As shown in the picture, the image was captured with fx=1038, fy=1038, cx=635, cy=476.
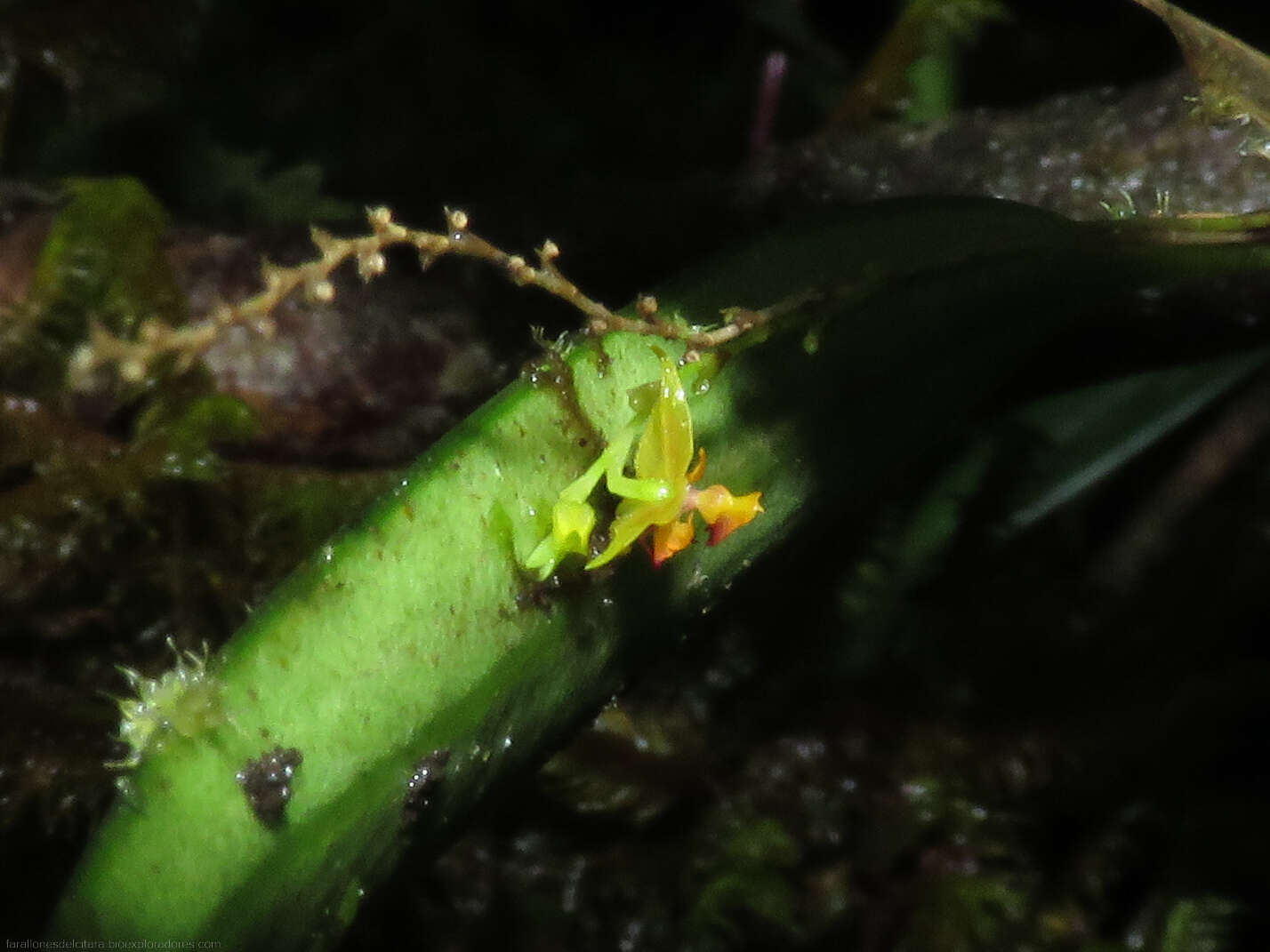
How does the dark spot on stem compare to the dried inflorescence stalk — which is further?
the dark spot on stem

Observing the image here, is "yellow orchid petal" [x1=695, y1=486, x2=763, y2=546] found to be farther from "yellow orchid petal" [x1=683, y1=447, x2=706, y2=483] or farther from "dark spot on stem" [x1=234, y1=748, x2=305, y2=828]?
"dark spot on stem" [x1=234, y1=748, x2=305, y2=828]

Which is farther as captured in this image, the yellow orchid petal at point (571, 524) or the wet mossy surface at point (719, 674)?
the wet mossy surface at point (719, 674)

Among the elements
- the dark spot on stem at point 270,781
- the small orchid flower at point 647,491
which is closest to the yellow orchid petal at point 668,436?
the small orchid flower at point 647,491

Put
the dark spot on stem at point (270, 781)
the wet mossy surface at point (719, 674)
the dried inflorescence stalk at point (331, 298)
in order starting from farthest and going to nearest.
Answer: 1. the wet mossy surface at point (719, 674)
2. the dark spot on stem at point (270, 781)
3. the dried inflorescence stalk at point (331, 298)

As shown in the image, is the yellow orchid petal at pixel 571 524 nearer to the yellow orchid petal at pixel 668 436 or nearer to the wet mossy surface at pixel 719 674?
the yellow orchid petal at pixel 668 436

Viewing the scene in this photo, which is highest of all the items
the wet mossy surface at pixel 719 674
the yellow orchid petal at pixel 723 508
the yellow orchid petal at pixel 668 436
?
the yellow orchid petal at pixel 668 436

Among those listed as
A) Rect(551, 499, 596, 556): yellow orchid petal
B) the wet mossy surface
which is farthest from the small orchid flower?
the wet mossy surface

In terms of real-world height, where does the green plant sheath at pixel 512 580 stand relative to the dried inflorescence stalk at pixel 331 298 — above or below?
below

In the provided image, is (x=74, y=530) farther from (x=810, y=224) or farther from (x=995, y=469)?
(x=995, y=469)

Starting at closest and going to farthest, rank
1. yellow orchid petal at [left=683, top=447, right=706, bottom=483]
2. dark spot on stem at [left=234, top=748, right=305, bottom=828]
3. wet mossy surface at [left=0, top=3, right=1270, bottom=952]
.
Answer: dark spot on stem at [left=234, top=748, right=305, bottom=828], yellow orchid petal at [left=683, top=447, right=706, bottom=483], wet mossy surface at [left=0, top=3, right=1270, bottom=952]
